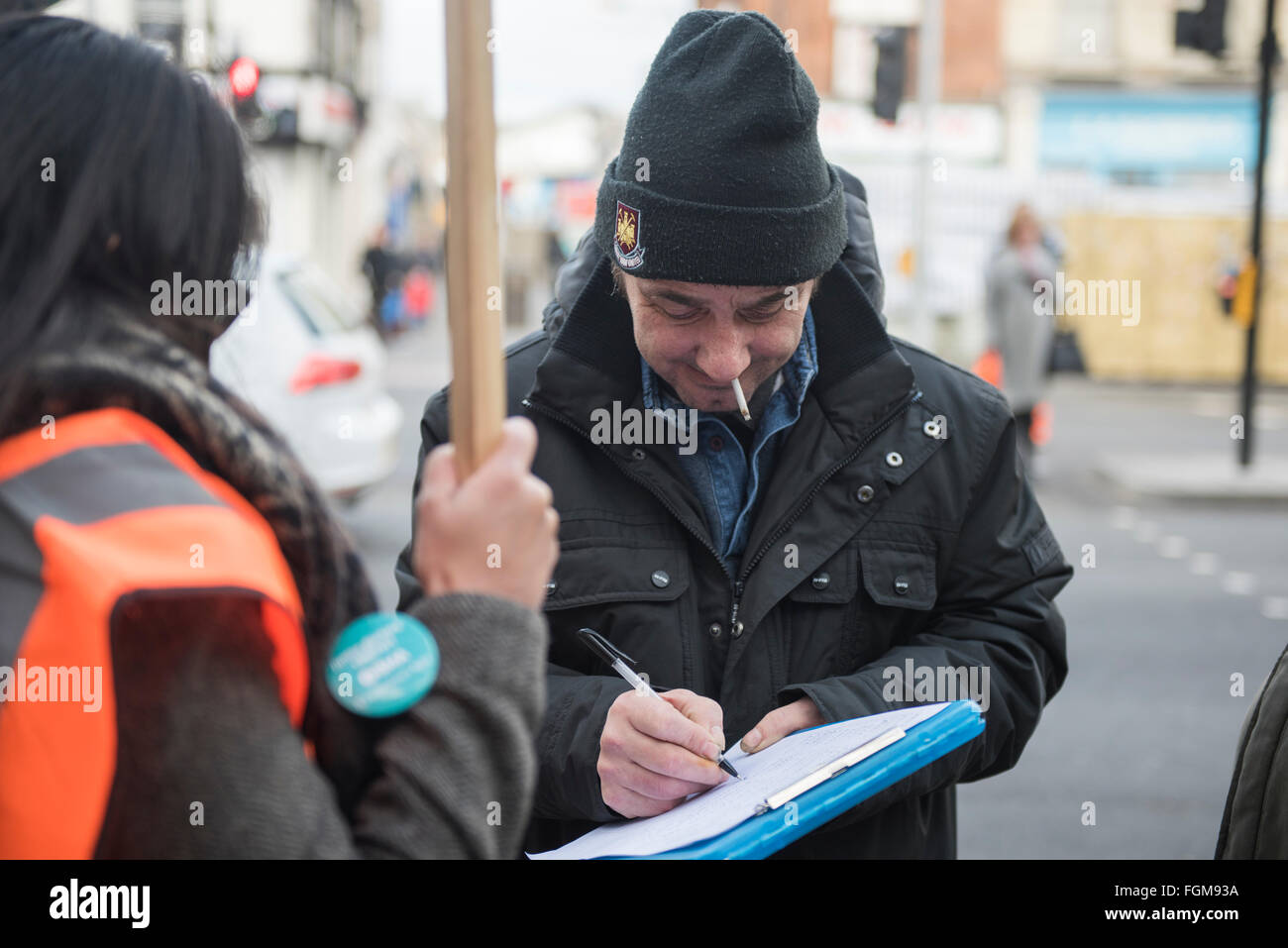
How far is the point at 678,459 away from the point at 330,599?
37.5 inches

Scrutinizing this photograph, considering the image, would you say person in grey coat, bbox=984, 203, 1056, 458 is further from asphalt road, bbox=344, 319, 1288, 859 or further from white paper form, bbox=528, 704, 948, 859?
white paper form, bbox=528, 704, 948, 859

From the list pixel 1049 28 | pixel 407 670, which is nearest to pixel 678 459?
pixel 407 670

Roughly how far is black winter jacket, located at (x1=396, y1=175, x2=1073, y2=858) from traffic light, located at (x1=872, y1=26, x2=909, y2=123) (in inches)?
394

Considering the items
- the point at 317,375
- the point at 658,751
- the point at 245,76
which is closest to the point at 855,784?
the point at 658,751

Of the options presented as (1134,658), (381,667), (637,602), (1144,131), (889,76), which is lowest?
(1134,658)

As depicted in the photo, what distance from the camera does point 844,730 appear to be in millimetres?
1779

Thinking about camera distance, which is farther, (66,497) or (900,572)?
(900,572)

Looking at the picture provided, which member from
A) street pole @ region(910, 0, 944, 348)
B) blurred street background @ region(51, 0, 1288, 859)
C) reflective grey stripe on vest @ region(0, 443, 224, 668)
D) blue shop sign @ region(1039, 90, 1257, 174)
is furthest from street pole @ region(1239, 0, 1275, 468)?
blue shop sign @ region(1039, 90, 1257, 174)

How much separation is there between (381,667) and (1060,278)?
473 inches

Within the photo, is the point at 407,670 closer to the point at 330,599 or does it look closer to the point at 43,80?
the point at 330,599

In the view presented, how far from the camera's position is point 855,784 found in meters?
1.62

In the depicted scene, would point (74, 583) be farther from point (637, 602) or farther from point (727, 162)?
point (727, 162)

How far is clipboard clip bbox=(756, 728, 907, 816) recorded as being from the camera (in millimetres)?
1593

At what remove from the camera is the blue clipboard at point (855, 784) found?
1563mm
